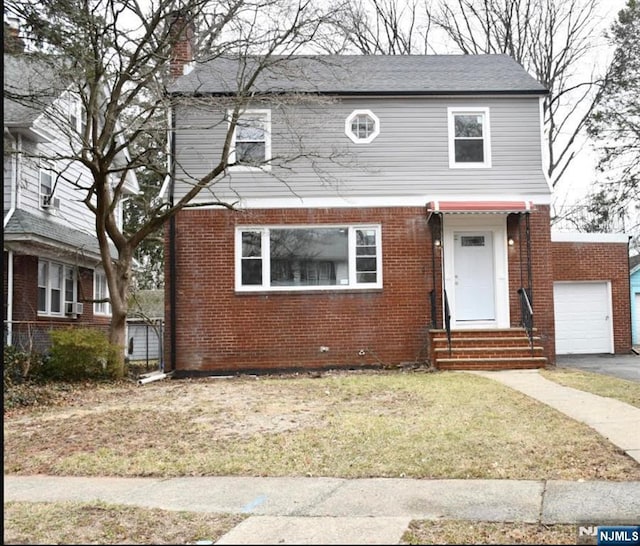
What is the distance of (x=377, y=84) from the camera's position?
51.3 ft

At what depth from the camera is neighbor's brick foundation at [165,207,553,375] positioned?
47.8 feet

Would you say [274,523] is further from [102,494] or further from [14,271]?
[14,271]

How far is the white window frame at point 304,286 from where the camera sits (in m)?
14.6

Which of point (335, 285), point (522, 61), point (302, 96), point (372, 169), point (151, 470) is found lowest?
point (151, 470)

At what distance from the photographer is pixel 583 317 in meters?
18.5

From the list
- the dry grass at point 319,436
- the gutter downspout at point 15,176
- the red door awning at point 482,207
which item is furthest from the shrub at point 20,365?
the red door awning at point 482,207

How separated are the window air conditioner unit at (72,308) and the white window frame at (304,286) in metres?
7.32

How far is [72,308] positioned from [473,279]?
12.1 metres

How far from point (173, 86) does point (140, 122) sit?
202 centimetres

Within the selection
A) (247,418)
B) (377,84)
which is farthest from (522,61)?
(247,418)

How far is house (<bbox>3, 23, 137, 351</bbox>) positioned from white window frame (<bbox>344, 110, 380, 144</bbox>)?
6.10 m

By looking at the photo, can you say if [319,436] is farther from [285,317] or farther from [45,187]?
[45,187]

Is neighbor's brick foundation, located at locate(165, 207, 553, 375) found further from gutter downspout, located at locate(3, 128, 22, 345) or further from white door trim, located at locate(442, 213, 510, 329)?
gutter downspout, located at locate(3, 128, 22, 345)

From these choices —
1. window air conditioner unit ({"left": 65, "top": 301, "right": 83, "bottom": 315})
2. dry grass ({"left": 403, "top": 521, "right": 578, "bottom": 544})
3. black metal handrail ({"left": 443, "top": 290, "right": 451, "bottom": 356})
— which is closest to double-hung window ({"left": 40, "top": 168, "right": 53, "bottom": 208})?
window air conditioner unit ({"left": 65, "top": 301, "right": 83, "bottom": 315})
